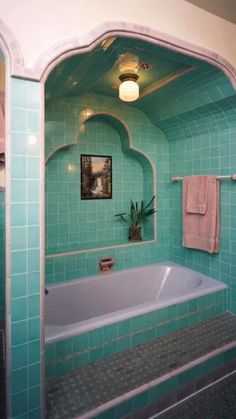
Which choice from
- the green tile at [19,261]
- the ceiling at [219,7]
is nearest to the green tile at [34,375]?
the green tile at [19,261]

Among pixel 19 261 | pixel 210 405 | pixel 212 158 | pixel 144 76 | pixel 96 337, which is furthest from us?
pixel 212 158

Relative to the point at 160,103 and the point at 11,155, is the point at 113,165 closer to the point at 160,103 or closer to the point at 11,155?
the point at 160,103

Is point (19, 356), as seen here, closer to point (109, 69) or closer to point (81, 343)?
point (81, 343)

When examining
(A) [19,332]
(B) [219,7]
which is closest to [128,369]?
(A) [19,332]

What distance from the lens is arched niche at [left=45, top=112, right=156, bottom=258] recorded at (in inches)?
102

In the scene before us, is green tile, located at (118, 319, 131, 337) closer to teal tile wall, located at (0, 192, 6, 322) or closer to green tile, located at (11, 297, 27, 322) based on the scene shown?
green tile, located at (11, 297, 27, 322)

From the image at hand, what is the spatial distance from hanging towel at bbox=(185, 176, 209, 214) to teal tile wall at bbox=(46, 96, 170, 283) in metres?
0.41

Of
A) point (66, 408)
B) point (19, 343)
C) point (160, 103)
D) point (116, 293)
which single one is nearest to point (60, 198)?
point (116, 293)

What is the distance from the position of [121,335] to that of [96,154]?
6.25 ft

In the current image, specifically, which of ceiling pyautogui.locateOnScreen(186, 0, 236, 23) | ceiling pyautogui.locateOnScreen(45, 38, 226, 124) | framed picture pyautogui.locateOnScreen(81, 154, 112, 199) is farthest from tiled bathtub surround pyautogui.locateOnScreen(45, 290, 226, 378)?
ceiling pyautogui.locateOnScreen(186, 0, 236, 23)

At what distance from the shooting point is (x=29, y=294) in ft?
3.97

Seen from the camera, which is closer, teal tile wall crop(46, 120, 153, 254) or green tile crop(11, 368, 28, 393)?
green tile crop(11, 368, 28, 393)

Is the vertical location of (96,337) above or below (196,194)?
below

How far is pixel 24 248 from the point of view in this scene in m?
1.20
